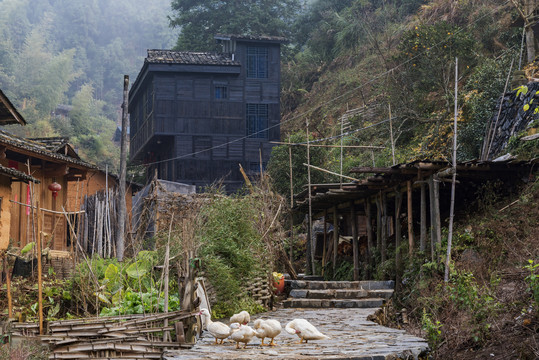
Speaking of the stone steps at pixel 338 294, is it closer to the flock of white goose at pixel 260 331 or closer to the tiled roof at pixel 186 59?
the flock of white goose at pixel 260 331

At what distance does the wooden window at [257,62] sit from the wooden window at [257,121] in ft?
4.82

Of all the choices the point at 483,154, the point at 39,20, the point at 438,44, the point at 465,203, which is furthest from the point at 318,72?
the point at 39,20

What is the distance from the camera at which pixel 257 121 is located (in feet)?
100

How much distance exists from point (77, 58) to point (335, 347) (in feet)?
252

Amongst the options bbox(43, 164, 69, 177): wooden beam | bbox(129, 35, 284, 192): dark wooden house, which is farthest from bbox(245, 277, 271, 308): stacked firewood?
bbox(129, 35, 284, 192): dark wooden house

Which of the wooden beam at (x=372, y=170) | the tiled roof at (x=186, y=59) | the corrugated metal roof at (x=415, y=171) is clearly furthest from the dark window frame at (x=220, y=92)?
the wooden beam at (x=372, y=170)

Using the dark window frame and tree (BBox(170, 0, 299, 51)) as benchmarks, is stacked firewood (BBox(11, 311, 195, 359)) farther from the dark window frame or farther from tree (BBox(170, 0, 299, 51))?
tree (BBox(170, 0, 299, 51))

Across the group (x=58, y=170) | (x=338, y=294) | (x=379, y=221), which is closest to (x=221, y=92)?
(x=58, y=170)

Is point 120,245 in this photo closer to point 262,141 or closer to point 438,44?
point 438,44

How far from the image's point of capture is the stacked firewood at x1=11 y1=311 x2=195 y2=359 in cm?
815

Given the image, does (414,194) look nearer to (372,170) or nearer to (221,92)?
(372,170)

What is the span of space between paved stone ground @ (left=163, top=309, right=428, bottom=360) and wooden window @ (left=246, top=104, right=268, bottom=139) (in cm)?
2061

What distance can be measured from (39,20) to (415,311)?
85.8m

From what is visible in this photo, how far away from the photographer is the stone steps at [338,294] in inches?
515
